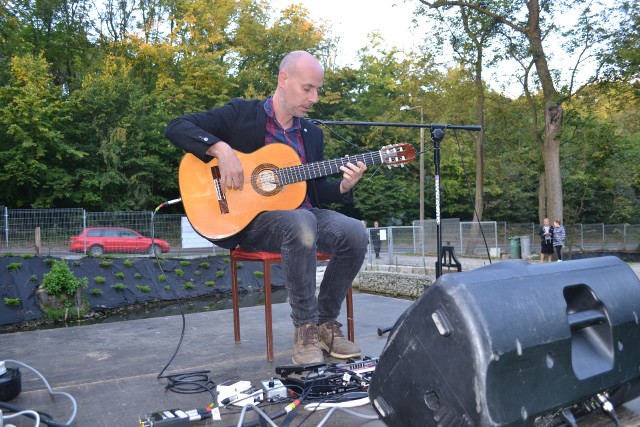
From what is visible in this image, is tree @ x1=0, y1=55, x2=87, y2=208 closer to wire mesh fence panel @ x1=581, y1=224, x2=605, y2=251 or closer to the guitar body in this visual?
the guitar body

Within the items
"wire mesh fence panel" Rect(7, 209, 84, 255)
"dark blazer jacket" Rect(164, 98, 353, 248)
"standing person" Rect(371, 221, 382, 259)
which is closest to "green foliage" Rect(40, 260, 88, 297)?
"wire mesh fence panel" Rect(7, 209, 84, 255)

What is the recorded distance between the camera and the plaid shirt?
271cm

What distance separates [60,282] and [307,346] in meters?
6.92

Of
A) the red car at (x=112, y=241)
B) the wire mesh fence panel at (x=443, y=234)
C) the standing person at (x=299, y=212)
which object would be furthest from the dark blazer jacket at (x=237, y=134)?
the wire mesh fence panel at (x=443, y=234)

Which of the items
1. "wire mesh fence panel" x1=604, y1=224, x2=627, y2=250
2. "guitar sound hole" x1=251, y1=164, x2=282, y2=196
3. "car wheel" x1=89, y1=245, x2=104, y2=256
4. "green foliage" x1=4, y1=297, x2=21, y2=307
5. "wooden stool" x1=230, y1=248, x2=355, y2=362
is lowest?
"wire mesh fence panel" x1=604, y1=224, x2=627, y2=250

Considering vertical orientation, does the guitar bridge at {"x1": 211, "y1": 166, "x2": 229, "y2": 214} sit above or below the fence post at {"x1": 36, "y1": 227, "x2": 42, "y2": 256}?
above

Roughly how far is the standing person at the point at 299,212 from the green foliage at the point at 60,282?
643cm

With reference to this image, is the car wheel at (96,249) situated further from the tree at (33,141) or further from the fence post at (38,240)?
the tree at (33,141)

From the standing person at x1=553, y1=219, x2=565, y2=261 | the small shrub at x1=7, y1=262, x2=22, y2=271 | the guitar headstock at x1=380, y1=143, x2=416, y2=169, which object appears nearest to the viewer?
the guitar headstock at x1=380, y1=143, x2=416, y2=169

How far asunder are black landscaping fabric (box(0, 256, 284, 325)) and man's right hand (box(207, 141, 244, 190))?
470cm

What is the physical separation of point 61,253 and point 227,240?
10.6m

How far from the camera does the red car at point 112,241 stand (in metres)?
12.1

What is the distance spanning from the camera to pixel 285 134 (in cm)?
275

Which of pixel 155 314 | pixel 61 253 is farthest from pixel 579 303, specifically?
pixel 61 253
